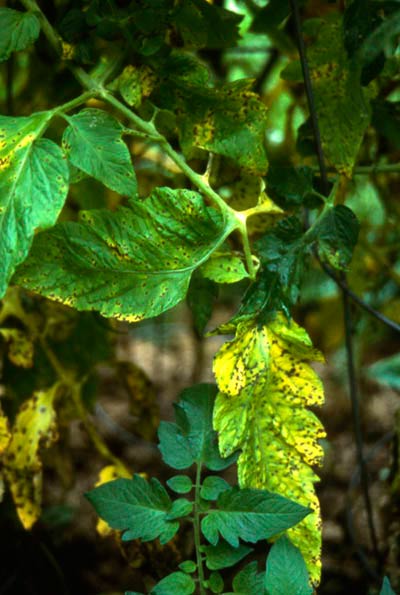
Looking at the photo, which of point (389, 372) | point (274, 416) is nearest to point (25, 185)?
point (274, 416)

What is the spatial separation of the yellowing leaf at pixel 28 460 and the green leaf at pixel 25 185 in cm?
31

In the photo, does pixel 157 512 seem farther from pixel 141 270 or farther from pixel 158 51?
pixel 158 51

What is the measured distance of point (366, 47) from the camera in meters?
0.56

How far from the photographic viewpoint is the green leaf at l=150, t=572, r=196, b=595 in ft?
1.93

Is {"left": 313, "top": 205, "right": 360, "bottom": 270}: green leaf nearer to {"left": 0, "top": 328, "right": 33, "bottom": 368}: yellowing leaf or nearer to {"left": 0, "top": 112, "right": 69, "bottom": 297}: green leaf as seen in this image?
{"left": 0, "top": 112, "right": 69, "bottom": 297}: green leaf

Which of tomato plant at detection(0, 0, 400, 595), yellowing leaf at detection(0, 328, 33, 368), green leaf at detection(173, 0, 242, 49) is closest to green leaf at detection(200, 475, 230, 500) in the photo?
tomato plant at detection(0, 0, 400, 595)

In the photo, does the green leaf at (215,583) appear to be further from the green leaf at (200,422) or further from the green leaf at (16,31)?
the green leaf at (16,31)

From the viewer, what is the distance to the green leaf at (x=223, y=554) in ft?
2.02

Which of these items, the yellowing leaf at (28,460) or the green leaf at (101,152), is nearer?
the green leaf at (101,152)

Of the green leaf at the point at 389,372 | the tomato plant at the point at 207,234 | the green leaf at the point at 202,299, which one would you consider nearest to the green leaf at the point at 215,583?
the tomato plant at the point at 207,234

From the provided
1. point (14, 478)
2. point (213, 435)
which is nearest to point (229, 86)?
point (213, 435)

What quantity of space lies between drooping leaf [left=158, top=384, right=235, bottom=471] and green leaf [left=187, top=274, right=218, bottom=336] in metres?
0.07

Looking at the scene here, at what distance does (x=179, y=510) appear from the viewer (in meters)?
0.62

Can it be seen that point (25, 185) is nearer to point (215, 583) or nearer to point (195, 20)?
point (195, 20)
